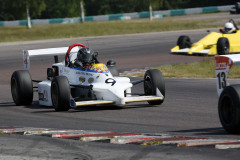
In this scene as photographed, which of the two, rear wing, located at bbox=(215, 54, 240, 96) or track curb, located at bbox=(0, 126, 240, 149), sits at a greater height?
rear wing, located at bbox=(215, 54, 240, 96)

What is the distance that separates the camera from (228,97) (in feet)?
27.9

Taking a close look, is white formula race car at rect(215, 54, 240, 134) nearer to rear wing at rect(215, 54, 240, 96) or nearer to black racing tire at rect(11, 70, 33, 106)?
rear wing at rect(215, 54, 240, 96)

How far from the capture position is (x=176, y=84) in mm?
16594

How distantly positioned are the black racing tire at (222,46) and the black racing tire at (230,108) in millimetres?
14860

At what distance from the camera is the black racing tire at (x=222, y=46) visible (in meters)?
23.3

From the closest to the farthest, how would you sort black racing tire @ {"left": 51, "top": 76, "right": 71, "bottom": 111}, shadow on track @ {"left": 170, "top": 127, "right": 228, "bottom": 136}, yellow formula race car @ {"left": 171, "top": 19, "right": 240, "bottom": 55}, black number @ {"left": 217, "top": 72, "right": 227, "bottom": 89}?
black number @ {"left": 217, "top": 72, "right": 227, "bottom": 89} < shadow on track @ {"left": 170, "top": 127, "right": 228, "bottom": 136} < black racing tire @ {"left": 51, "top": 76, "right": 71, "bottom": 111} < yellow formula race car @ {"left": 171, "top": 19, "right": 240, "bottom": 55}

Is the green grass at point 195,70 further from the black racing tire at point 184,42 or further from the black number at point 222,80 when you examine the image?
the black number at point 222,80

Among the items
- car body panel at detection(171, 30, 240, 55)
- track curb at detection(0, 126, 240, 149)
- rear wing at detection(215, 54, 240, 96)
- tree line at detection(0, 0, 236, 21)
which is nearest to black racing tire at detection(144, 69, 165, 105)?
track curb at detection(0, 126, 240, 149)

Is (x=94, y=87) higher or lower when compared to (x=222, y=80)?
lower

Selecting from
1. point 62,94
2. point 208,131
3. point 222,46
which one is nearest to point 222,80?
point 208,131

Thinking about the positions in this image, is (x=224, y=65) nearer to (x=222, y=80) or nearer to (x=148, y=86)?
(x=222, y=80)

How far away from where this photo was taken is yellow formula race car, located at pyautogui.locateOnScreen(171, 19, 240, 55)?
23469 mm

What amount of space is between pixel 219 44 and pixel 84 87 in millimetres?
11843

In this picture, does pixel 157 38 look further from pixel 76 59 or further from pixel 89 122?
pixel 89 122
